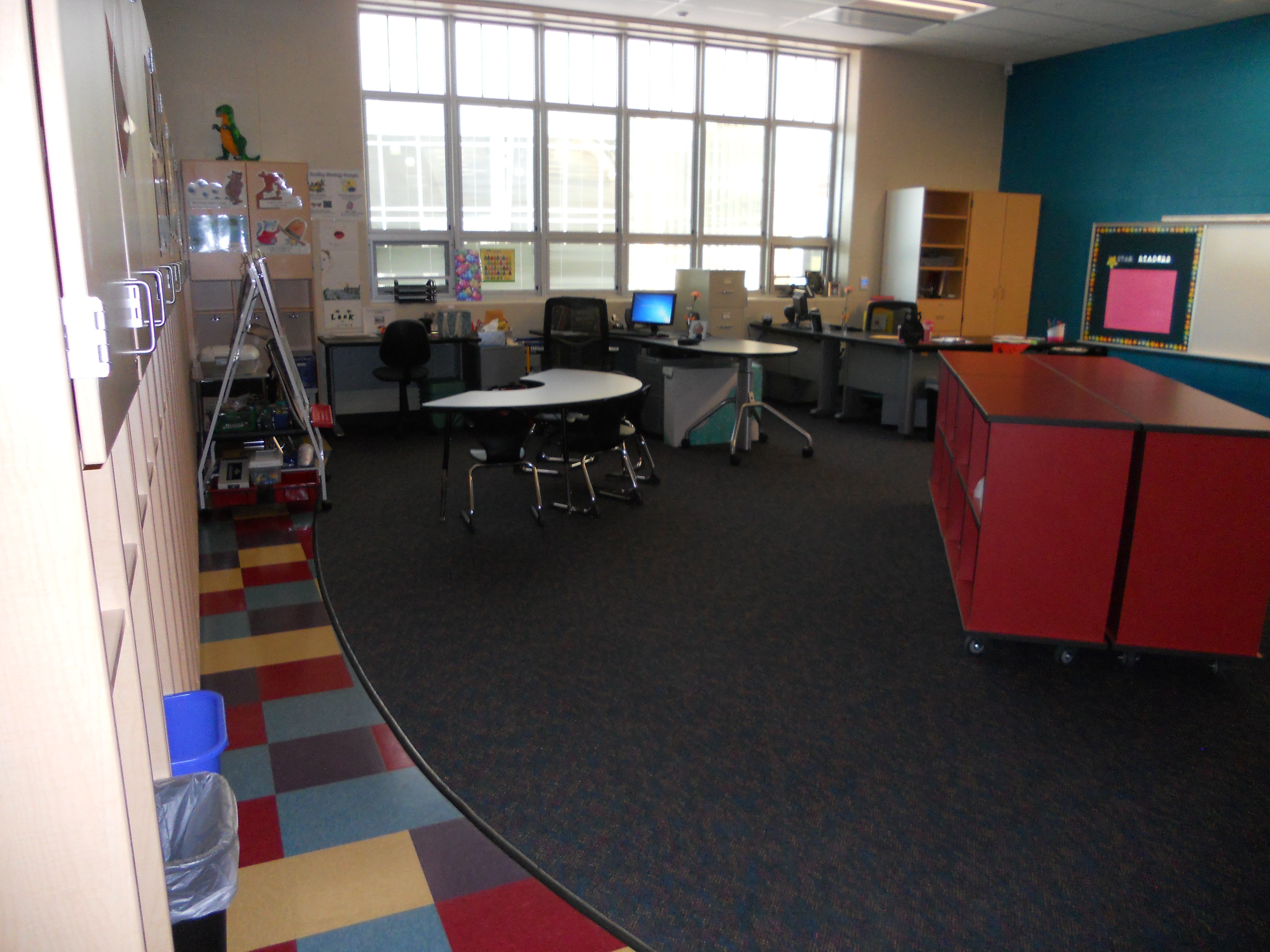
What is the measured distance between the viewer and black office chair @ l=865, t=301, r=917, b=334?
789cm

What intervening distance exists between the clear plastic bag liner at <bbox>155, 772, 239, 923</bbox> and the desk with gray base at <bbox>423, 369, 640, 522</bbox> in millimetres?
3020

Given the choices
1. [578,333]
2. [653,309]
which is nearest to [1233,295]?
[653,309]

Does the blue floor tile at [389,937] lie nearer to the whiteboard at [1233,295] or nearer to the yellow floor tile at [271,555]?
the yellow floor tile at [271,555]

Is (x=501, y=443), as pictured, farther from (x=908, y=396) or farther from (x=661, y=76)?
(x=661, y=76)

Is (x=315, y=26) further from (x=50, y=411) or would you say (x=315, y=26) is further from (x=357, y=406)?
(x=50, y=411)

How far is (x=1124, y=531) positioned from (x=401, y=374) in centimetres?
541

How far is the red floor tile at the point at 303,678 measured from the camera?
2.96 metres

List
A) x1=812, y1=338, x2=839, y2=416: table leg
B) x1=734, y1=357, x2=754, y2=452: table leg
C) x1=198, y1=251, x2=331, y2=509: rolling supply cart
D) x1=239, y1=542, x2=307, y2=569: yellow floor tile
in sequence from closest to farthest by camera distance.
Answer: x1=239, y1=542, x2=307, y2=569: yellow floor tile
x1=198, y1=251, x2=331, y2=509: rolling supply cart
x1=734, y1=357, x2=754, y2=452: table leg
x1=812, y1=338, x2=839, y2=416: table leg

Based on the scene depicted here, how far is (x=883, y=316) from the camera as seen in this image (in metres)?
7.93

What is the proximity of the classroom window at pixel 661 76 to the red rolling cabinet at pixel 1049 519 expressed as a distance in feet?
20.9

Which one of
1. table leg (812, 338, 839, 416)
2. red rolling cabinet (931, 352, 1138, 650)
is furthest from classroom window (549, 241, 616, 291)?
red rolling cabinet (931, 352, 1138, 650)

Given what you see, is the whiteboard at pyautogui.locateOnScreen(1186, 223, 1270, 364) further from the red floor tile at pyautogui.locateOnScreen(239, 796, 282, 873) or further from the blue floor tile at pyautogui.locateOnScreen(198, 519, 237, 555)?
the red floor tile at pyautogui.locateOnScreen(239, 796, 282, 873)

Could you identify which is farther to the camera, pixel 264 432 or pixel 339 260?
pixel 339 260

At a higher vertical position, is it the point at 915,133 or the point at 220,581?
the point at 915,133
